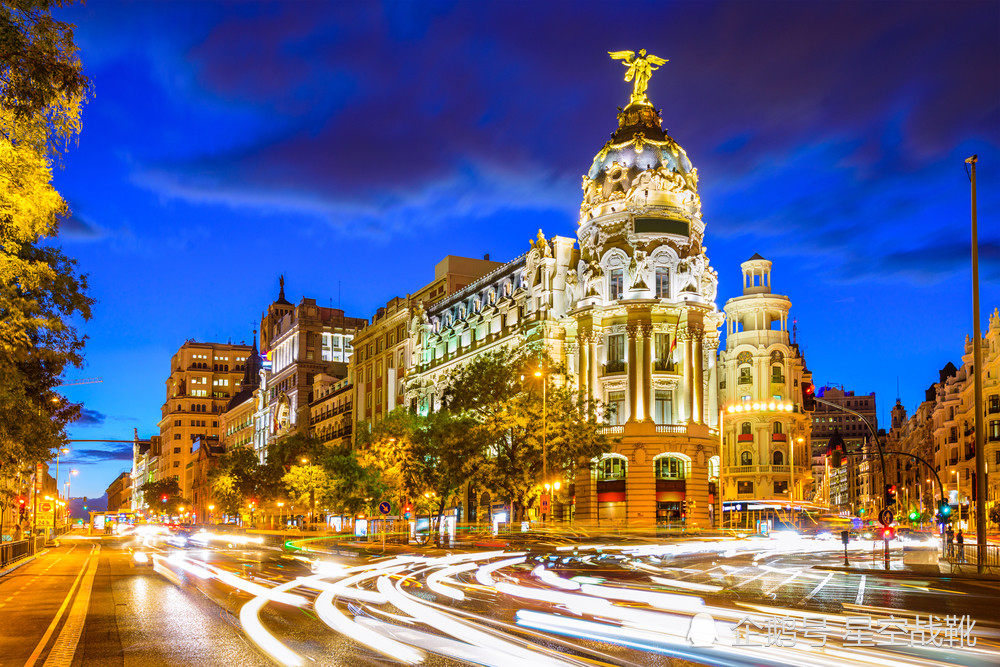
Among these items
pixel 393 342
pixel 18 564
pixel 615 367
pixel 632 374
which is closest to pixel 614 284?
pixel 615 367

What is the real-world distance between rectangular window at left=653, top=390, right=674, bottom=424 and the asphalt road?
3733 centimetres

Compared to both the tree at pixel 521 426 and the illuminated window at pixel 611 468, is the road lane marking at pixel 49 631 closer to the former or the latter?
the tree at pixel 521 426

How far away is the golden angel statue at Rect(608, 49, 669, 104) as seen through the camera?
3184 inches

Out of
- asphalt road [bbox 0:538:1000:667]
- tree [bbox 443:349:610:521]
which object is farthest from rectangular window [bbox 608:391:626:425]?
asphalt road [bbox 0:538:1000:667]

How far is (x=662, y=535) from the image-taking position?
186ft

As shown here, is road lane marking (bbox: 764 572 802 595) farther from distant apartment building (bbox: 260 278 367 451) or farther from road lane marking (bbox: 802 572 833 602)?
distant apartment building (bbox: 260 278 367 451)

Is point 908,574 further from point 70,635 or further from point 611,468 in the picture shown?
point 611,468

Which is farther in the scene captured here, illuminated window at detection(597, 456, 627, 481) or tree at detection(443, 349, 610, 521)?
illuminated window at detection(597, 456, 627, 481)

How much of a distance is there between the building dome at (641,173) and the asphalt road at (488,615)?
42.6 metres

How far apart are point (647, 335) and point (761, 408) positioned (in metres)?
26.1

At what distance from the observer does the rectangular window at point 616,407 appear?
2907 inches

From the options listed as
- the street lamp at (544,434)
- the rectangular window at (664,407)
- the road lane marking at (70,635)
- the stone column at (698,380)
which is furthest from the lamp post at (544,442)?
the road lane marking at (70,635)

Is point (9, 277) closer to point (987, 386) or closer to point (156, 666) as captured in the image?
point (156, 666)

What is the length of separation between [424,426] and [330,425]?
59681mm
